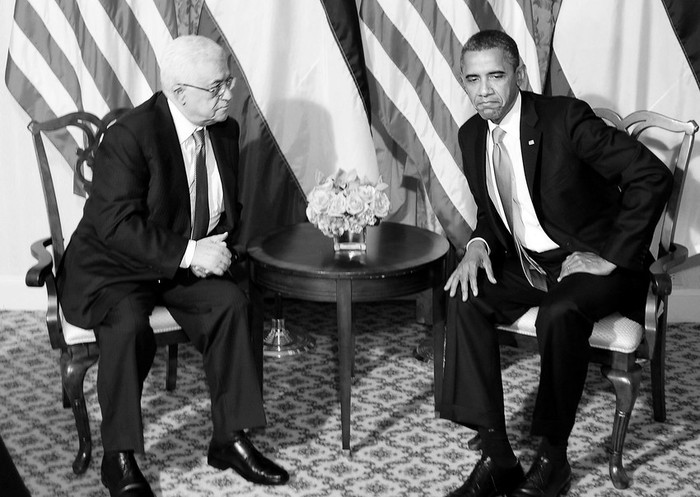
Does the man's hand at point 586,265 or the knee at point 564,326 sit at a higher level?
the man's hand at point 586,265

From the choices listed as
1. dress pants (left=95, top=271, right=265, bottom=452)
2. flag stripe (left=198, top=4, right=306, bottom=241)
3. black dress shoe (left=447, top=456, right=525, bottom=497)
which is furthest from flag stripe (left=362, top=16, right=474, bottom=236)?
black dress shoe (left=447, top=456, right=525, bottom=497)

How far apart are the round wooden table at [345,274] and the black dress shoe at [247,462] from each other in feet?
1.08

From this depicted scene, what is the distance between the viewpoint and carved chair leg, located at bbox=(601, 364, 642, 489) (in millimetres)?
3568

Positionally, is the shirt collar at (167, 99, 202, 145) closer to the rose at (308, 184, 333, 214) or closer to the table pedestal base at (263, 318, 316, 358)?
the rose at (308, 184, 333, 214)

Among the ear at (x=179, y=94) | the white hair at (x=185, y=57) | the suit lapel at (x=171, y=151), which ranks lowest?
the suit lapel at (x=171, y=151)

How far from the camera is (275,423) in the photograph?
4113mm

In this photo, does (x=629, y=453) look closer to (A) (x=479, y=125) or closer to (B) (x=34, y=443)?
(A) (x=479, y=125)

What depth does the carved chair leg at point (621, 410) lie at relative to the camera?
3.57m

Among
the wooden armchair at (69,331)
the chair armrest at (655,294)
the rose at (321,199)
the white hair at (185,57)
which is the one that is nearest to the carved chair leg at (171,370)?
the wooden armchair at (69,331)

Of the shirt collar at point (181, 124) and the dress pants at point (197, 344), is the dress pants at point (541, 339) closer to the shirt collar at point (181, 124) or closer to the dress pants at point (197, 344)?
the dress pants at point (197, 344)

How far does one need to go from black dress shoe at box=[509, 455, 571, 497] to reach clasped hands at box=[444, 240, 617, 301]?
0.60m

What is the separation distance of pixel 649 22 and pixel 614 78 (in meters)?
0.28

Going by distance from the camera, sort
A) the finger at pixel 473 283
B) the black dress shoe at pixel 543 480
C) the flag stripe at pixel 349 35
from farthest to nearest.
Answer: the flag stripe at pixel 349 35
the finger at pixel 473 283
the black dress shoe at pixel 543 480

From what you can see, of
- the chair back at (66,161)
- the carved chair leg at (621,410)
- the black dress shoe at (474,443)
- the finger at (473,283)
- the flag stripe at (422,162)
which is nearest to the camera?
the carved chair leg at (621,410)
